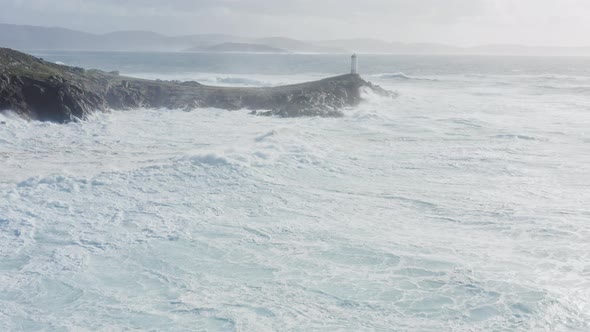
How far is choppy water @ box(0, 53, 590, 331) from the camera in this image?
8.63 m

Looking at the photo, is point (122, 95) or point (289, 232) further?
point (122, 95)

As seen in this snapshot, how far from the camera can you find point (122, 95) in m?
29.4

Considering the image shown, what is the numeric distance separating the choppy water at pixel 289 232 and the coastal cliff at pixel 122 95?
2.64 meters

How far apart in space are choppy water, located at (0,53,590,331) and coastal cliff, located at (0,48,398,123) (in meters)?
2.64

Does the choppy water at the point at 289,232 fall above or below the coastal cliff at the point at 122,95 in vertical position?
below

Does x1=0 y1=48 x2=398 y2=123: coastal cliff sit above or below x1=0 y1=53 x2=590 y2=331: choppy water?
above

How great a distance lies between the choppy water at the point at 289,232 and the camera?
8633 mm

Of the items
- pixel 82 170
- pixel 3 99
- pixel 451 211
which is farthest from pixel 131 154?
pixel 451 211

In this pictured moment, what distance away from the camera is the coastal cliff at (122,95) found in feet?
80.7

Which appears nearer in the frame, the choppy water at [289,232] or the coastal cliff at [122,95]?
the choppy water at [289,232]

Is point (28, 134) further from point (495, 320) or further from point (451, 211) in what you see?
point (495, 320)

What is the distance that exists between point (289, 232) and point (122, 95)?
66.4ft

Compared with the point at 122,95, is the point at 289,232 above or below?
below

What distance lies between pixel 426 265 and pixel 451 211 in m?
3.47
